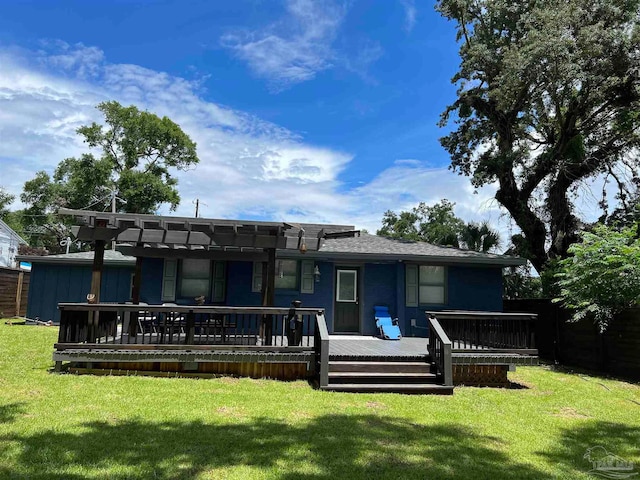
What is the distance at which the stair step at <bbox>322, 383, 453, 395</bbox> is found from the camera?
7.40 metres

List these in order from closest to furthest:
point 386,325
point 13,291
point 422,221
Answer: point 386,325, point 13,291, point 422,221

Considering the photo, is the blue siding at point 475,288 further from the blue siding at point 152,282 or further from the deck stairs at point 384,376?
the blue siding at point 152,282

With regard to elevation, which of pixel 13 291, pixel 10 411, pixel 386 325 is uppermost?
pixel 13 291

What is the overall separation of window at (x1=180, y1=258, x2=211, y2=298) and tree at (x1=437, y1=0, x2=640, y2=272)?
37.8ft

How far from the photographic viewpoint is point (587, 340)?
11062 millimetres

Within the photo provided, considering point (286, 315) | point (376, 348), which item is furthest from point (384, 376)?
point (286, 315)

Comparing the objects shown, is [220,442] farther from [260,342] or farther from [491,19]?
[491,19]

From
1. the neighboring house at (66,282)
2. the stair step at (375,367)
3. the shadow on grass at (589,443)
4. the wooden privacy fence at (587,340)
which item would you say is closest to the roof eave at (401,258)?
the wooden privacy fence at (587,340)

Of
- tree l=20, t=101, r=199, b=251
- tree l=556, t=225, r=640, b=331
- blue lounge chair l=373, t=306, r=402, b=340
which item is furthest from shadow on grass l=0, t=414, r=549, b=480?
tree l=20, t=101, r=199, b=251

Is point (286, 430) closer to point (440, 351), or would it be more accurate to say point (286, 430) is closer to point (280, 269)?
point (440, 351)

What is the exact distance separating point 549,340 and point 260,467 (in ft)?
36.5

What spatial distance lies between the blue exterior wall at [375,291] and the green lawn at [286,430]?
4006 mm

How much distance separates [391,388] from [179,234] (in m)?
5.10

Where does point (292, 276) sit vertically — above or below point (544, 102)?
below
